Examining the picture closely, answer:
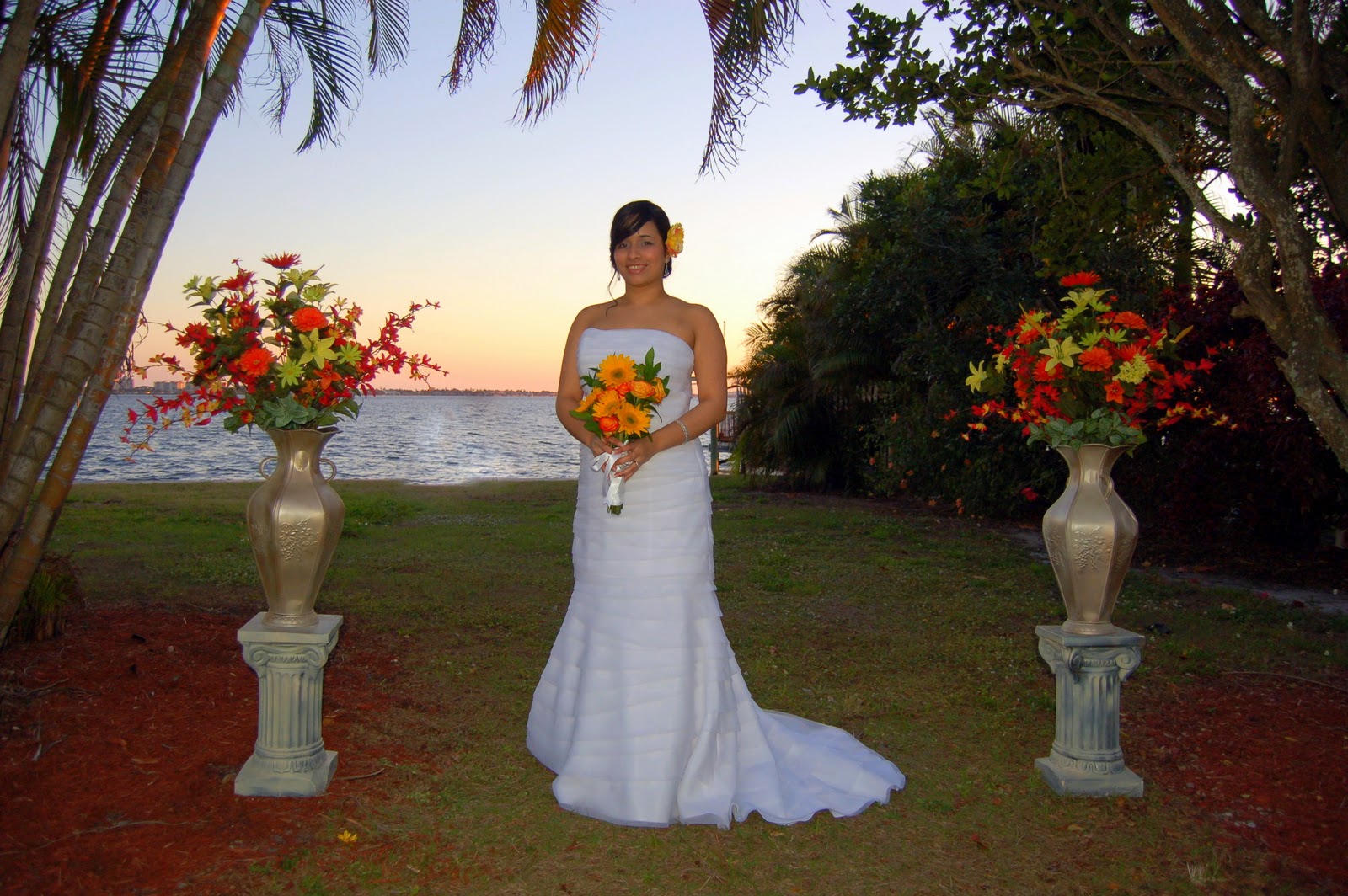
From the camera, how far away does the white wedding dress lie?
13.5ft

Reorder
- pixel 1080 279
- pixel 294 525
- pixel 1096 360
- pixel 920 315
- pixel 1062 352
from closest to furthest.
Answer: pixel 294 525
pixel 1096 360
pixel 1062 352
pixel 1080 279
pixel 920 315

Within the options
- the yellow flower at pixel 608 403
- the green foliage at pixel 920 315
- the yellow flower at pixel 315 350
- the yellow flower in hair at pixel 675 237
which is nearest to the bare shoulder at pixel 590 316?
the yellow flower in hair at pixel 675 237

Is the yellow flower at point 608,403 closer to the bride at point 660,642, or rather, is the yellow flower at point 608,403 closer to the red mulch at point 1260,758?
the bride at point 660,642

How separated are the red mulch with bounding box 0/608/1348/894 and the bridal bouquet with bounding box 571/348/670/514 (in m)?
2.00

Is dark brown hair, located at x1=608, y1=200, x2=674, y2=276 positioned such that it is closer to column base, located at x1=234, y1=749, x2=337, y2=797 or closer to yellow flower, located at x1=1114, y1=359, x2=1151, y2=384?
yellow flower, located at x1=1114, y1=359, x2=1151, y2=384

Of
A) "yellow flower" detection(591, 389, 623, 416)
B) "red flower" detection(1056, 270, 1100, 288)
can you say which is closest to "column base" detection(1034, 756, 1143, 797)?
"red flower" detection(1056, 270, 1100, 288)

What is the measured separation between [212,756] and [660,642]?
87.2 inches

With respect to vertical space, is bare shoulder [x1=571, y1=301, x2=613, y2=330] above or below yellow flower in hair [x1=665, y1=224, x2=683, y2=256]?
below

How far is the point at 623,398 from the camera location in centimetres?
391

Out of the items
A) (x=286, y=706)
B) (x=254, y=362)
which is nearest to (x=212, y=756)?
(x=286, y=706)

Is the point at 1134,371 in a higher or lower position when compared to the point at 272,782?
higher

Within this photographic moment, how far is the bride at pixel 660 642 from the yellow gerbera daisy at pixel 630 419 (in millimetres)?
131

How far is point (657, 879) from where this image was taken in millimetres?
3568

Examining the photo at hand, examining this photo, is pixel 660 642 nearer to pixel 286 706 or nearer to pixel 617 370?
pixel 617 370
